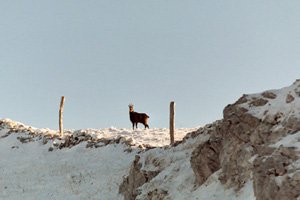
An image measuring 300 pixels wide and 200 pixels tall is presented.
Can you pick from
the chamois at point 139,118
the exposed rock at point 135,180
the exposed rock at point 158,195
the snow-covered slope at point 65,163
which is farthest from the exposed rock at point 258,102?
the chamois at point 139,118

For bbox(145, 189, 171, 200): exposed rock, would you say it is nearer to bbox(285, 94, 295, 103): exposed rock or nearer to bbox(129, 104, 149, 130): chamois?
bbox(285, 94, 295, 103): exposed rock

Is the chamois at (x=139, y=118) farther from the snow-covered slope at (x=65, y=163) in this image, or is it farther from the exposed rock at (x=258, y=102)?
the exposed rock at (x=258, y=102)

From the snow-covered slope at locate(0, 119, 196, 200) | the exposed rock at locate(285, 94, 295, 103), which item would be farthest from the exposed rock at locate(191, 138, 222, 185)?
the snow-covered slope at locate(0, 119, 196, 200)

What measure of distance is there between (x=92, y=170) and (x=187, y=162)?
11.4 meters

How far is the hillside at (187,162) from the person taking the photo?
10.3 metres

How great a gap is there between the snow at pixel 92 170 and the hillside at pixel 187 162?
5cm

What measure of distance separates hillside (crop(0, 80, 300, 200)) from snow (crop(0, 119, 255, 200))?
0.05 metres

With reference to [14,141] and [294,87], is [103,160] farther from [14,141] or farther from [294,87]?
[294,87]

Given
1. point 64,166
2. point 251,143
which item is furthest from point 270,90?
point 64,166

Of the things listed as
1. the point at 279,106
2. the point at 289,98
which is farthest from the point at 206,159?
the point at 289,98

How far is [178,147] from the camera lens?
65.8 feet

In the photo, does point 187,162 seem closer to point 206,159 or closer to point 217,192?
point 206,159

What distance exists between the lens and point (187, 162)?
1753 centimetres

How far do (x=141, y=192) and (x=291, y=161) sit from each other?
8750 mm
